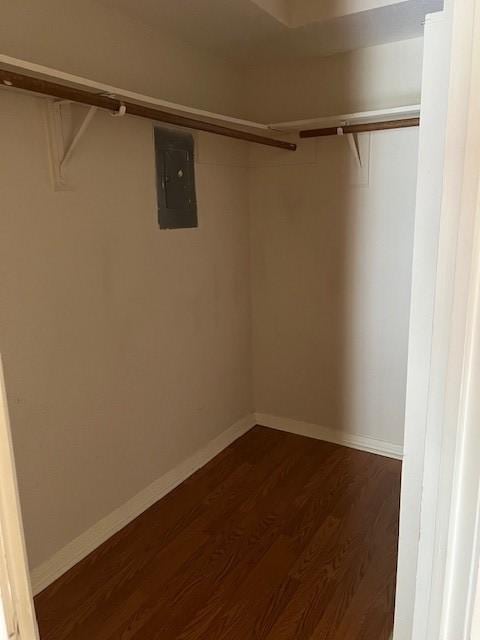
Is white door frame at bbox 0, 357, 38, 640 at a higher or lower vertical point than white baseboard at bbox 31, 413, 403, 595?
higher

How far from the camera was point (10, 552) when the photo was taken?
656 millimetres

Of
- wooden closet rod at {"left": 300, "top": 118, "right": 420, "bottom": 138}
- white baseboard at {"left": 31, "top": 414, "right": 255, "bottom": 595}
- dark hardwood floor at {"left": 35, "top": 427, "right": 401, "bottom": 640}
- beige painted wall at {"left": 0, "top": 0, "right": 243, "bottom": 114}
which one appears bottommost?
dark hardwood floor at {"left": 35, "top": 427, "right": 401, "bottom": 640}

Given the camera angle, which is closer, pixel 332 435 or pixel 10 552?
pixel 10 552

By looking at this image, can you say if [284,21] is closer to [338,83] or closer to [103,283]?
[338,83]

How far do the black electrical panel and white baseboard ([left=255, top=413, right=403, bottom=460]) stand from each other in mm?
1404

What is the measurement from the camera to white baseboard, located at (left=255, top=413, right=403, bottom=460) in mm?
2809

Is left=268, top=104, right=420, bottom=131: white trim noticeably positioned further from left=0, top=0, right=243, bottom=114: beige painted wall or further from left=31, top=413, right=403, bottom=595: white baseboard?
left=31, top=413, right=403, bottom=595: white baseboard

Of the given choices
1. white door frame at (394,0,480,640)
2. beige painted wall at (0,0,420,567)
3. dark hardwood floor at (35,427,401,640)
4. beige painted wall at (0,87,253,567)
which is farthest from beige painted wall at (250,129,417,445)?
white door frame at (394,0,480,640)

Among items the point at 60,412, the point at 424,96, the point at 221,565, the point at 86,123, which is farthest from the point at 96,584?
the point at 424,96

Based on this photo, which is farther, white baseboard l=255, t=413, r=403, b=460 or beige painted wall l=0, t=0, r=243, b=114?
white baseboard l=255, t=413, r=403, b=460

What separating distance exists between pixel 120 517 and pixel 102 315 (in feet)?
3.08

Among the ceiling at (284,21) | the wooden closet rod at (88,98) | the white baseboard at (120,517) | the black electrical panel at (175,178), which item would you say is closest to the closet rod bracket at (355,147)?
the ceiling at (284,21)

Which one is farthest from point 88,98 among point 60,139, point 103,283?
point 103,283

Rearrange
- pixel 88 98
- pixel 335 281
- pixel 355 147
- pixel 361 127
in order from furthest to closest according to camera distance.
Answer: pixel 335 281
pixel 355 147
pixel 361 127
pixel 88 98
